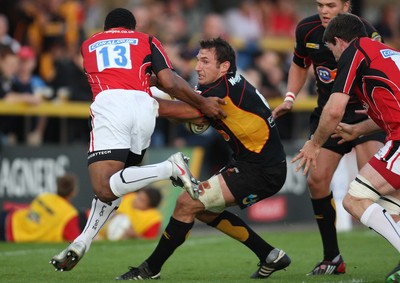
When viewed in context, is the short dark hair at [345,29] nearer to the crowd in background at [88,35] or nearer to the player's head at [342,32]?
the player's head at [342,32]

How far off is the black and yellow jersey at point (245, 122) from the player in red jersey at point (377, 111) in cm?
66

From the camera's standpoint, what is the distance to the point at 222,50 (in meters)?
8.68

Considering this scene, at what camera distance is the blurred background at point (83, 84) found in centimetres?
1491

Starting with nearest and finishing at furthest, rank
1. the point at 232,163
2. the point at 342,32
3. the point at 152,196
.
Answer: the point at 342,32 < the point at 232,163 < the point at 152,196

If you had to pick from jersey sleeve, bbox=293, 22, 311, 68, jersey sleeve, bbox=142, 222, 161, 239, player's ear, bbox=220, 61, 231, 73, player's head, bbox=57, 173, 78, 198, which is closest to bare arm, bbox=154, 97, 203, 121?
player's ear, bbox=220, 61, 231, 73

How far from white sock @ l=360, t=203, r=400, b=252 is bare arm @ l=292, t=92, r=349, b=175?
0.62 meters

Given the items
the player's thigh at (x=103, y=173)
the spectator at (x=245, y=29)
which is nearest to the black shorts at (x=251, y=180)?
the player's thigh at (x=103, y=173)

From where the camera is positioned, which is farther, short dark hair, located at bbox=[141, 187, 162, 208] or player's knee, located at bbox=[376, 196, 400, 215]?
short dark hair, located at bbox=[141, 187, 162, 208]

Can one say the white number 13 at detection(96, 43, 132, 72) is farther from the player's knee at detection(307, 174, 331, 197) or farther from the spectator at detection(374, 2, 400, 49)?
the spectator at detection(374, 2, 400, 49)

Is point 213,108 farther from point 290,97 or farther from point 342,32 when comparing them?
point 290,97

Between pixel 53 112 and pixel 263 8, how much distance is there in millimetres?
8741

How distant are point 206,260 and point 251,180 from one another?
2.57 metres

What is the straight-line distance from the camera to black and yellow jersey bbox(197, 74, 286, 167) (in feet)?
28.2

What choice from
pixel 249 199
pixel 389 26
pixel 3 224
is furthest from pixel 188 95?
pixel 389 26
